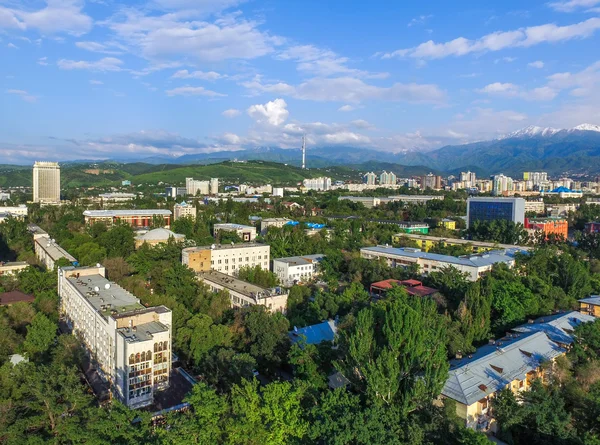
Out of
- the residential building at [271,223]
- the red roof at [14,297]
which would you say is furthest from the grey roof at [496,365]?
the residential building at [271,223]

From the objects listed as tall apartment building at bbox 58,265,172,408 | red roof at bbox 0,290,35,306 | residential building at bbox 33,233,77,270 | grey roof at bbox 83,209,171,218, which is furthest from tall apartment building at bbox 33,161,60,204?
tall apartment building at bbox 58,265,172,408

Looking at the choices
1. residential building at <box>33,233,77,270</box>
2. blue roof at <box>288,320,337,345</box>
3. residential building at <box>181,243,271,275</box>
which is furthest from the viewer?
residential building at <box>33,233,77,270</box>

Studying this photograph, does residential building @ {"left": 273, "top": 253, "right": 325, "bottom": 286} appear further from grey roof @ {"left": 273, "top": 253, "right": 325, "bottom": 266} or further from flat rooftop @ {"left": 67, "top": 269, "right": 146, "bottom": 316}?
flat rooftop @ {"left": 67, "top": 269, "right": 146, "bottom": 316}

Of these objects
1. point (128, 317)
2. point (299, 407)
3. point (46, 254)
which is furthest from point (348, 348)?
point (46, 254)

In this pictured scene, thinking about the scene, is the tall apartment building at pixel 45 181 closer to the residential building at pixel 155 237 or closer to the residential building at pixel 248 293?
the residential building at pixel 155 237

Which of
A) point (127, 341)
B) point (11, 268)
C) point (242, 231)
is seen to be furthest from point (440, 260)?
point (11, 268)

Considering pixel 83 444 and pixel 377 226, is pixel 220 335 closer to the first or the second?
pixel 83 444

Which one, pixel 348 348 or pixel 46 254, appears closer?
pixel 348 348
